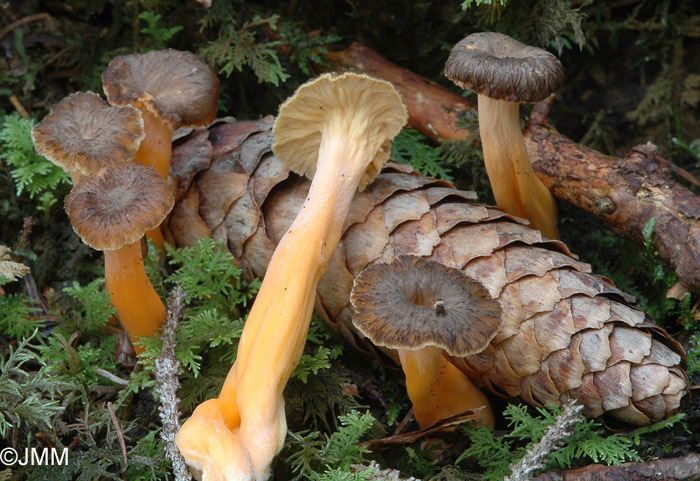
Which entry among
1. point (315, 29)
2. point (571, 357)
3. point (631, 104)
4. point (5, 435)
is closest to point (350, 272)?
point (571, 357)

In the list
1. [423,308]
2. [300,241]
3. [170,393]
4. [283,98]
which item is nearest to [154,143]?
[300,241]

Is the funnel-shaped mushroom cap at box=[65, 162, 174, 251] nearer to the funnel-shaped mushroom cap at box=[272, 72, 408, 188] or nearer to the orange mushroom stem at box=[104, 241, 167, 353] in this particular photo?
the orange mushroom stem at box=[104, 241, 167, 353]

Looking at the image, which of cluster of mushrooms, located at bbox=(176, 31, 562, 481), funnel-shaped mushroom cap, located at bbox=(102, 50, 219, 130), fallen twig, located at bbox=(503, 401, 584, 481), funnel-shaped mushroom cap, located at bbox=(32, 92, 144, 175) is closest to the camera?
fallen twig, located at bbox=(503, 401, 584, 481)

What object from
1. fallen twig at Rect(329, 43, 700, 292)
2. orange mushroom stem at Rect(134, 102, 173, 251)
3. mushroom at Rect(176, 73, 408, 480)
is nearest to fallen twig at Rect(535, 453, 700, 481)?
fallen twig at Rect(329, 43, 700, 292)

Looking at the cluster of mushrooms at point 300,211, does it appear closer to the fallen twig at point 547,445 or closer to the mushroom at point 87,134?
the mushroom at point 87,134

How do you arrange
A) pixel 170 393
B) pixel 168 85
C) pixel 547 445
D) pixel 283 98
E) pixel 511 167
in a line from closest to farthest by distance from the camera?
pixel 547 445, pixel 170 393, pixel 168 85, pixel 511 167, pixel 283 98

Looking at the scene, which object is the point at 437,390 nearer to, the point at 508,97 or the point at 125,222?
the point at 508,97

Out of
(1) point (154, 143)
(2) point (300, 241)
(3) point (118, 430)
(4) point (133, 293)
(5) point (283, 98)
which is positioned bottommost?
(3) point (118, 430)

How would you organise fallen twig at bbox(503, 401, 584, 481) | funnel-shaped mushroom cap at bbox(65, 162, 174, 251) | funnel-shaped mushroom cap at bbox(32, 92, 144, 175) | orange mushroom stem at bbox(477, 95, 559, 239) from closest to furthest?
fallen twig at bbox(503, 401, 584, 481), funnel-shaped mushroom cap at bbox(65, 162, 174, 251), funnel-shaped mushroom cap at bbox(32, 92, 144, 175), orange mushroom stem at bbox(477, 95, 559, 239)
